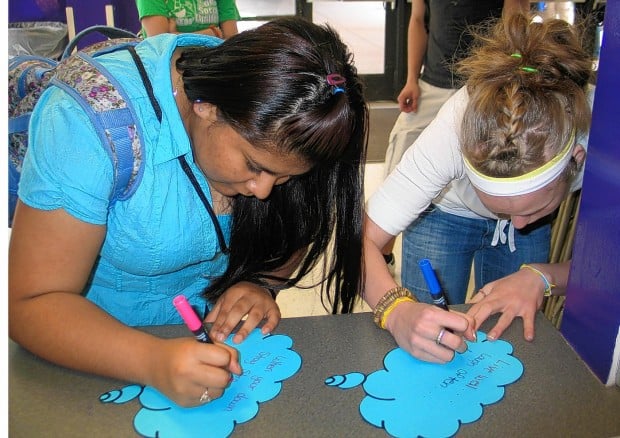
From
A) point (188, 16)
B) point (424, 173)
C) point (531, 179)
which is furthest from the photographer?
point (188, 16)

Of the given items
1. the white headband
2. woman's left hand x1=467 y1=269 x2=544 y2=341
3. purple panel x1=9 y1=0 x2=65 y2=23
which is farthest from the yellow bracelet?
purple panel x1=9 y1=0 x2=65 y2=23

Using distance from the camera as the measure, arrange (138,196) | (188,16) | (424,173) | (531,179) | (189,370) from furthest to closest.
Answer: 1. (188,16)
2. (424,173)
3. (531,179)
4. (138,196)
5. (189,370)

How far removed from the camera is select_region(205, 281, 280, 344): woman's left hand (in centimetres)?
90

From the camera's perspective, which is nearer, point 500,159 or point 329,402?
point 329,402

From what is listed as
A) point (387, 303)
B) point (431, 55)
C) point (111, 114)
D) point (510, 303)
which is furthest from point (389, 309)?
point (431, 55)

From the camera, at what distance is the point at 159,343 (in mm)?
746

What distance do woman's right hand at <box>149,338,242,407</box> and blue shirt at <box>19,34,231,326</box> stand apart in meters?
0.18

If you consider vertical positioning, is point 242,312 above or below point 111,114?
below

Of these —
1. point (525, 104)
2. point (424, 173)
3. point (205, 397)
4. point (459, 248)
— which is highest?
point (525, 104)

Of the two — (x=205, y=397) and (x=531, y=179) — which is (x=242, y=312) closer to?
(x=205, y=397)

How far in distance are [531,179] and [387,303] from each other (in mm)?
278

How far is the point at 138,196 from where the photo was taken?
2.67 feet

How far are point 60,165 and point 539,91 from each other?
663 millimetres

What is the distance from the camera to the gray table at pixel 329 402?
702 mm
